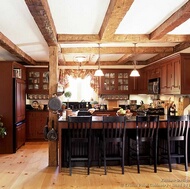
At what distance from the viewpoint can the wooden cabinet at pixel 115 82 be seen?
27.8 feet

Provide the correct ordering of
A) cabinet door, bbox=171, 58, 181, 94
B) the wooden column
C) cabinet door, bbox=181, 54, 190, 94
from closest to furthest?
the wooden column
cabinet door, bbox=181, 54, 190, 94
cabinet door, bbox=171, 58, 181, 94

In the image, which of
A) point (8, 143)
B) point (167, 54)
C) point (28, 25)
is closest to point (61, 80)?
point (8, 143)

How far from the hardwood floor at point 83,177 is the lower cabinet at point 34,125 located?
94.5 inches

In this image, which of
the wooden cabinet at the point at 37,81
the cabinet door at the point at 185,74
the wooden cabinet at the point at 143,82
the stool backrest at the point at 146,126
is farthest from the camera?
the wooden cabinet at the point at 37,81

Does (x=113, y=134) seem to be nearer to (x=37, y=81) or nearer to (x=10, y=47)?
(x=10, y=47)

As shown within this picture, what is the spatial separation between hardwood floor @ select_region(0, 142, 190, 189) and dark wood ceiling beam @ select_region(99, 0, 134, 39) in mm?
2464

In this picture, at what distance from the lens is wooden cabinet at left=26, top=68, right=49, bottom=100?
26.2 feet

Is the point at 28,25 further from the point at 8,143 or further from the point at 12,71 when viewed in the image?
the point at 8,143

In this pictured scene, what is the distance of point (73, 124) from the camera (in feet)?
14.0

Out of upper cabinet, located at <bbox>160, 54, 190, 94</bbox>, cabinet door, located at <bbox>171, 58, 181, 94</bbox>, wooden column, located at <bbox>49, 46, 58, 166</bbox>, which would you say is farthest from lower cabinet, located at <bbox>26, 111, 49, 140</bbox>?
cabinet door, located at <bbox>171, 58, 181, 94</bbox>

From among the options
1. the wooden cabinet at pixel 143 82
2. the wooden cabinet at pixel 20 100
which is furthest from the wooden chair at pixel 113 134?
the wooden cabinet at pixel 143 82

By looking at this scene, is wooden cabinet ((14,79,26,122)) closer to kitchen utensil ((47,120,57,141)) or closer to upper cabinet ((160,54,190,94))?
kitchen utensil ((47,120,57,141))

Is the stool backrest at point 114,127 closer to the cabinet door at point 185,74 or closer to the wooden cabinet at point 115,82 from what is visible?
the cabinet door at point 185,74

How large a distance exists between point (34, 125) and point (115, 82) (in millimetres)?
3117
